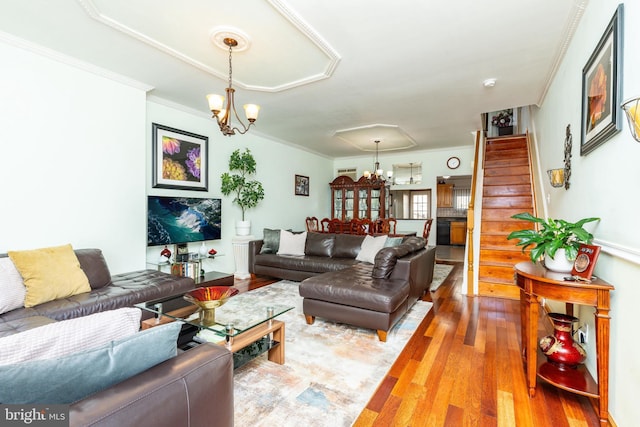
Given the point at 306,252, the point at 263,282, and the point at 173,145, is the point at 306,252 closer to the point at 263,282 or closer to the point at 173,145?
the point at 263,282

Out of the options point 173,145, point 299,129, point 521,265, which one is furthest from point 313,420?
point 299,129

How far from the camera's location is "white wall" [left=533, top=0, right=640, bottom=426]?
1453 mm

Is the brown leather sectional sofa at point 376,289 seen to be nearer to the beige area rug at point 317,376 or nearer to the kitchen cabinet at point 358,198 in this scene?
the beige area rug at point 317,376

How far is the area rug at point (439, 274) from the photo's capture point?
15.2ft

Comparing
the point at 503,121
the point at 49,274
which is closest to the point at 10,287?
the point at 49,274

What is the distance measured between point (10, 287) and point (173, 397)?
2.33m

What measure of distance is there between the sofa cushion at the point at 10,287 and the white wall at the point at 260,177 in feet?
5.51

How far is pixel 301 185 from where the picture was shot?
714cm

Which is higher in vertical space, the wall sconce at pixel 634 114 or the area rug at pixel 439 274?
the wall sconce at pixel 634 114

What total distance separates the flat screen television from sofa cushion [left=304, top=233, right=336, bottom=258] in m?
1.52

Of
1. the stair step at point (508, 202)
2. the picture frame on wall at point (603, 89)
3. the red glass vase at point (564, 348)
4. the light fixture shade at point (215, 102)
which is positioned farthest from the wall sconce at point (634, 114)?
the stair step at point (508, 202)

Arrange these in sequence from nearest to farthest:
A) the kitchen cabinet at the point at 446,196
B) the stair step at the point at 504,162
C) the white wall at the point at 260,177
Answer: the white wall at the point at 260,177
the stair step at the point at 504,162
the kitchen cabinet at the point at 446,196

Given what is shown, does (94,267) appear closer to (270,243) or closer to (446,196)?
(270,243)

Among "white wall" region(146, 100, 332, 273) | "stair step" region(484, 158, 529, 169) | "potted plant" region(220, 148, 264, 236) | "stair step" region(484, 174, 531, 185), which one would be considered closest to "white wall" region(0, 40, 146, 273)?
"white wall" region(146, 100, 332, 273)
